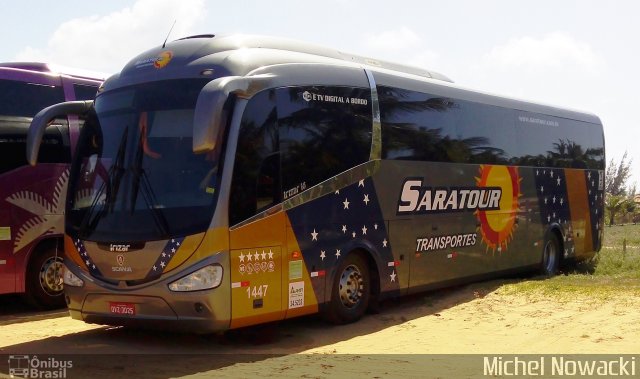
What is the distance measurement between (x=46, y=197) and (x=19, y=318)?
6.27ft

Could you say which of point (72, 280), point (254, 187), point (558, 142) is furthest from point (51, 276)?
point (558, 142)

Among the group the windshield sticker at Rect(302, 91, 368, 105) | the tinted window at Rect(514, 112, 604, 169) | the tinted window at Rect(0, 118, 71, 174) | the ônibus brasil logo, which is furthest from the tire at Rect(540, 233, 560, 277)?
the ônibus brasil logo

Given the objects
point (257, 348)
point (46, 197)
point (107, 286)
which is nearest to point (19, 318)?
point (46, 197)

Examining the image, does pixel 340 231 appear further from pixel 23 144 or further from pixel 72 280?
pixel 23 144

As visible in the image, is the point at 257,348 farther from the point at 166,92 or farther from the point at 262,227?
the point at 166,92

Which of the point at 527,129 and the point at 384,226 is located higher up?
the point at 527,129

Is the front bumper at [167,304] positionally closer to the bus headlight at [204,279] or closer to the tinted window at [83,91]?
the bus headlight at [204,279]

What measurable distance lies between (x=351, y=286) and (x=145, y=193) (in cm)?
344

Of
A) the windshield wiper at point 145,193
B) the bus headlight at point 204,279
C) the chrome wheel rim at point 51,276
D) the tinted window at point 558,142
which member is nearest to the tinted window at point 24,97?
the chrome wheel rim at point 51,276

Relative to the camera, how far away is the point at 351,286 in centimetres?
1177

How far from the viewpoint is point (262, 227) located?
393 inches

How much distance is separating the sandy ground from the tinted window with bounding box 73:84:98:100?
12.8 feet

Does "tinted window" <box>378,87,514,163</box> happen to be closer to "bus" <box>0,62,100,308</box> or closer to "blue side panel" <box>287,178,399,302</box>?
"blue side panel" <box>287,178,399,302</box>

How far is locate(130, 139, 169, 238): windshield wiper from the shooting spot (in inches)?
376
